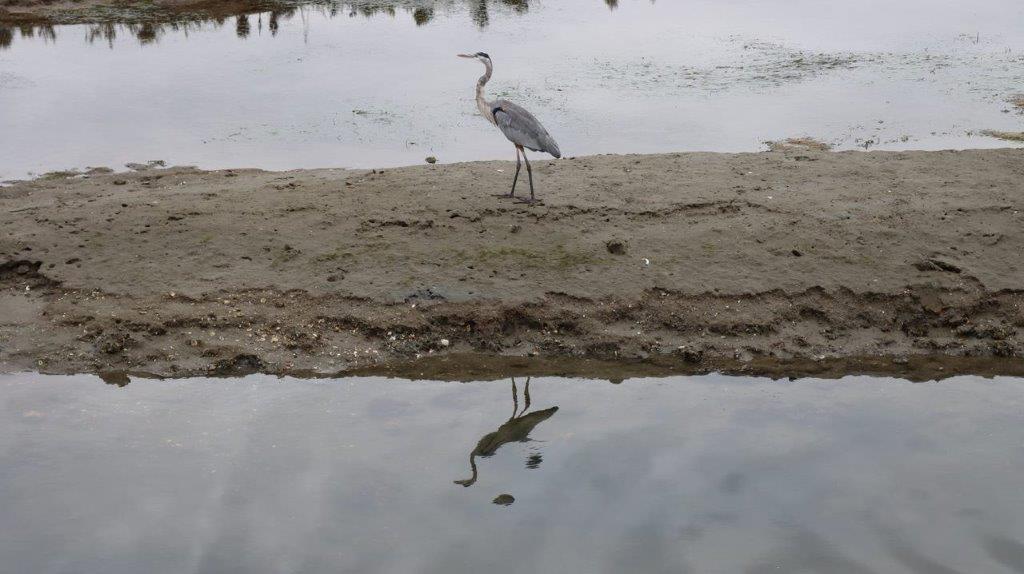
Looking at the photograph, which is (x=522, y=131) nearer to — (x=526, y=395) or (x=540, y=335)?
(x=540, y=335)

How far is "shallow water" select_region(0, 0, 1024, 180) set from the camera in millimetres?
12094

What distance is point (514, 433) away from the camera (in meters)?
6.64

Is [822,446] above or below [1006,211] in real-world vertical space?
below

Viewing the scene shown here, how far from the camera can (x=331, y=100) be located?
45.8 ft

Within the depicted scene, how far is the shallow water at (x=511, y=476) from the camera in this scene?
5.38m

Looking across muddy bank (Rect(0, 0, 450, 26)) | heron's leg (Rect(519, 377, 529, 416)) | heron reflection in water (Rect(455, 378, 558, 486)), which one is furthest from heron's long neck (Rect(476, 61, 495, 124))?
muddy bank (Rect(0, 0, 450, 26))

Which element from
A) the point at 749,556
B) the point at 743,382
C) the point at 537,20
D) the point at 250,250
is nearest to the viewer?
the point at 749,556

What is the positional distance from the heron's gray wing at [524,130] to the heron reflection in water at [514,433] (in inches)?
123

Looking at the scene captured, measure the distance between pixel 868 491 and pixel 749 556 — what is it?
102 cm

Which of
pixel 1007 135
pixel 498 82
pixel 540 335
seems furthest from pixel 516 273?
pixel 1007 135

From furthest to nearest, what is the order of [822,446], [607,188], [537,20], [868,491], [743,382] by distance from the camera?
[537,20] < [607,188] < [743,382] < [822,446] < [868,491]

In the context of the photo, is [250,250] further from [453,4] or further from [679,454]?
[453,4]

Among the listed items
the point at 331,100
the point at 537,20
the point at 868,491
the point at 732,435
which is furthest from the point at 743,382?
the point at 537,20

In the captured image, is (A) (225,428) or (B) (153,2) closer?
(A) (225,428)
